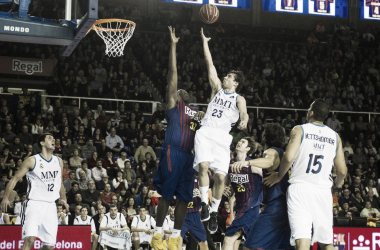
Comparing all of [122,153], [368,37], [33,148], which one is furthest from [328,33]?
[33,148]

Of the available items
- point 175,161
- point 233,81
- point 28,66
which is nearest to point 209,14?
point 233,81

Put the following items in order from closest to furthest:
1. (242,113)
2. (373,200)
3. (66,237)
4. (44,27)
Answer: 1. (242,113)
2. (44,27)
3. (66,237)
4. (373,200)

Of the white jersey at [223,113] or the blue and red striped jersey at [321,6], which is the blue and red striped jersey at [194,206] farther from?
the blue and red striped jersey at [321,6]

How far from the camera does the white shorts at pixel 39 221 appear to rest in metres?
7.57

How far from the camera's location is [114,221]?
12.3m

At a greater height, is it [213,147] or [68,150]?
[213,147]

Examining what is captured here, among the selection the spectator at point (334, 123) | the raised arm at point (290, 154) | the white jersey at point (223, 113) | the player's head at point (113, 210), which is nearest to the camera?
the raised arm at point (290, 154)

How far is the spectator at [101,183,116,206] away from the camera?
1325 centimetres

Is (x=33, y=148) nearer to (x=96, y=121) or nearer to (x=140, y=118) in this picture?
(x=96, y=121)

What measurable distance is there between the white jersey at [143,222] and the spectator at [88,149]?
3.02 m

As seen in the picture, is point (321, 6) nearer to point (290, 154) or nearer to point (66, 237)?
point (66, 237)

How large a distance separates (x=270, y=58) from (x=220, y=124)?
53.5 ft

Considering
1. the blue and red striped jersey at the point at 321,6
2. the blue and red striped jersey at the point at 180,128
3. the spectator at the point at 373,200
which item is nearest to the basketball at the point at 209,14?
the blue and red striped jersey at the point at 180,128

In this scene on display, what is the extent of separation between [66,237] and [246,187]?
14.0 feet
